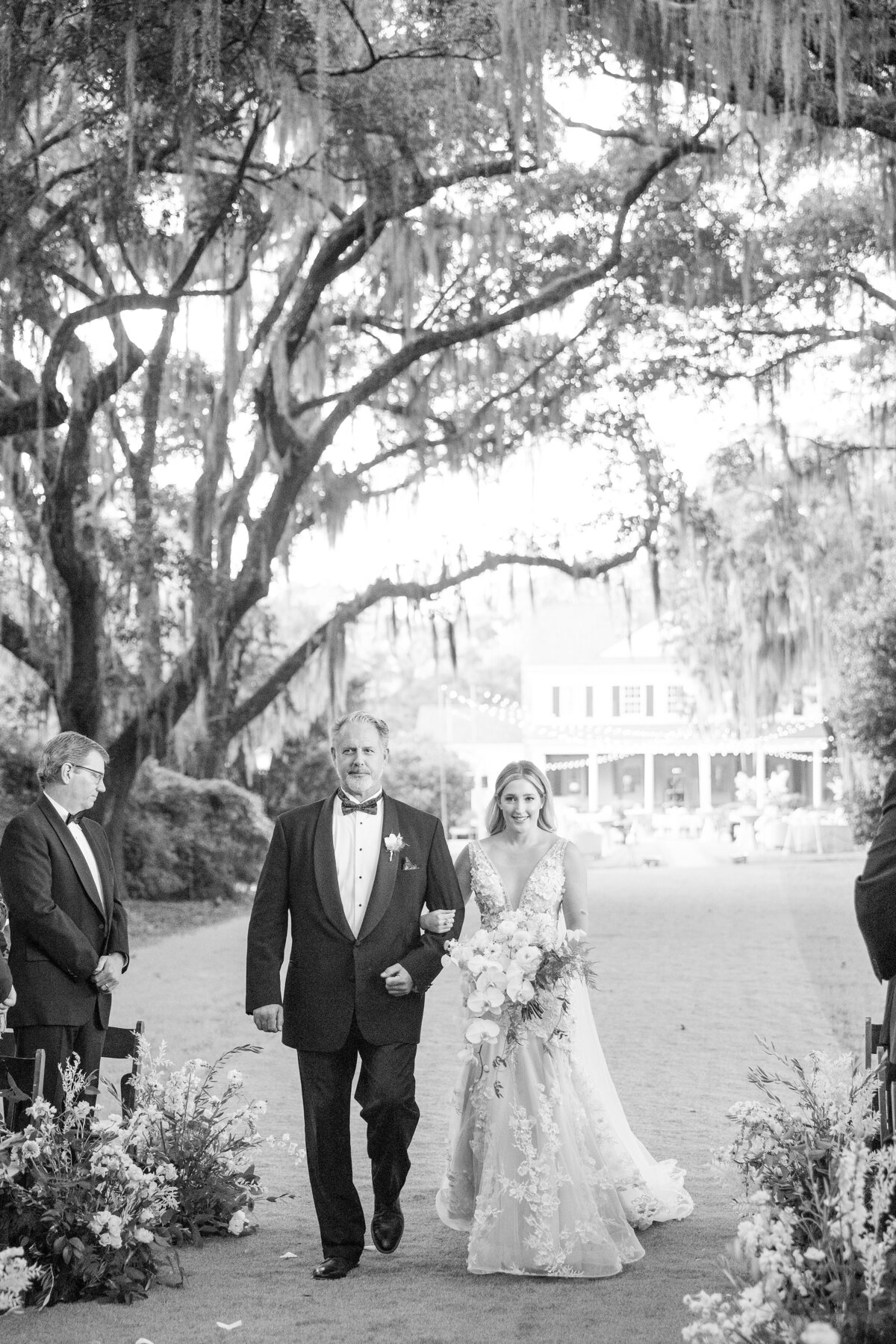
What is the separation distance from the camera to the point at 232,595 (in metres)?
17.3

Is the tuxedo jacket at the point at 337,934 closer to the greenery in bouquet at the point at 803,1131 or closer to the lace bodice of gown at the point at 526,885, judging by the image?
the lace bodice of gown at the point at 526,885

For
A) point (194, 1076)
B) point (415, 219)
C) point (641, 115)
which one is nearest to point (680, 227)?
point (641, 115)

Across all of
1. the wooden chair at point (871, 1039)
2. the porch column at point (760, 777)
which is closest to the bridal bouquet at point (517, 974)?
the wooden chair at point (871, 1039)

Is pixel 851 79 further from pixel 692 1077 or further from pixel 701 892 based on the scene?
pixel 701 892

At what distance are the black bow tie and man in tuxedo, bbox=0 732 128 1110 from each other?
2.64ft

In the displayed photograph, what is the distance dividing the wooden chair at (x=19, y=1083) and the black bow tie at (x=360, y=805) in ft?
4.09

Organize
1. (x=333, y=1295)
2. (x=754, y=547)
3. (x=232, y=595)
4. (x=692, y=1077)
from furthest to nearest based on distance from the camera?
(x=754, y=547), (x=232, y=595), (x=692, y=1077), (x=333, y=1295)

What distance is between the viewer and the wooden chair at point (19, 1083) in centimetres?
502

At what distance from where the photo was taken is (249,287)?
17.6 meters

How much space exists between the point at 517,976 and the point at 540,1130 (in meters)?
0.56

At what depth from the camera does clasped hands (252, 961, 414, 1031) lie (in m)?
5.24

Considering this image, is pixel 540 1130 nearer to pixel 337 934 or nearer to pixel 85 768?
pixel 337 934

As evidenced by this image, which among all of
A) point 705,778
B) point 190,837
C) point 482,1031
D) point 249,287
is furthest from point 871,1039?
point 705,778

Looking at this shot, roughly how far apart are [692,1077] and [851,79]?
21.5ft
